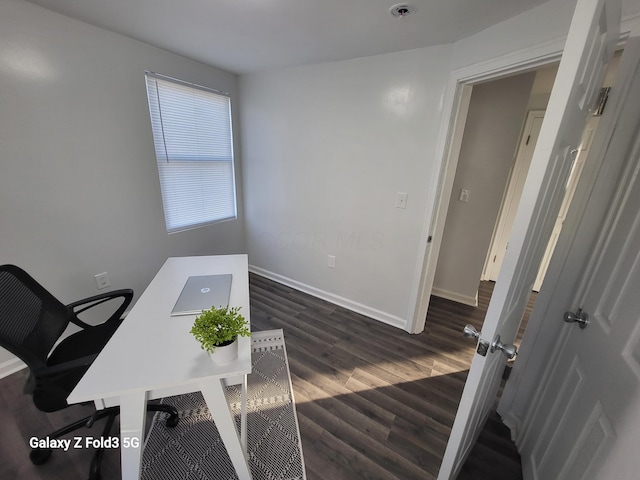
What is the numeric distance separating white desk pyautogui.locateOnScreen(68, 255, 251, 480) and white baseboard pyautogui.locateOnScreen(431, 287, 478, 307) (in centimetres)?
250

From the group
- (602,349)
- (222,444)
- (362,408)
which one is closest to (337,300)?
(362,408)

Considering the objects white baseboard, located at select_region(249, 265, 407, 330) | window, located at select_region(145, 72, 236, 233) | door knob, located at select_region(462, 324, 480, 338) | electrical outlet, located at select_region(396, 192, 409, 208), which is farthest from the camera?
white baseboard, located at select_region(249, 265, 407, 330)

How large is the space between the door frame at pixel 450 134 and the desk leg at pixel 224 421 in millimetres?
1612

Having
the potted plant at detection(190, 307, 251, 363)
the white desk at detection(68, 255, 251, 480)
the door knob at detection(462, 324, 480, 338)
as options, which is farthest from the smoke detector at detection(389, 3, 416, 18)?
the white desk at detection(68, 255, 251, 480)

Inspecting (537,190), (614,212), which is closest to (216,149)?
(537,190)

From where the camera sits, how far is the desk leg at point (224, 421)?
0.90 m

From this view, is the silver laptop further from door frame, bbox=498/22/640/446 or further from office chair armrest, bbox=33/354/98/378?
door frame, bbox=498/22/640/446

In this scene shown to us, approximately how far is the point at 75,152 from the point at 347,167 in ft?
6.61

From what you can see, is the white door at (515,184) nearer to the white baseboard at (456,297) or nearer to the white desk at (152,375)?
the white baseboard at (456,297)

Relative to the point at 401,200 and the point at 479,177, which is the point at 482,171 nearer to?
the point at 479,177

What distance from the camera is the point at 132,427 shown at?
0.87m

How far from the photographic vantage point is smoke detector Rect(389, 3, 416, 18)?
125cm

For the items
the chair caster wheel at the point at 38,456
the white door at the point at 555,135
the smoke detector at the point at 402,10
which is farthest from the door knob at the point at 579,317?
the chair caster wheel at the point at 38,456

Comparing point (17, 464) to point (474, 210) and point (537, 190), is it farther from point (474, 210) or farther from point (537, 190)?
point (474, 210)
